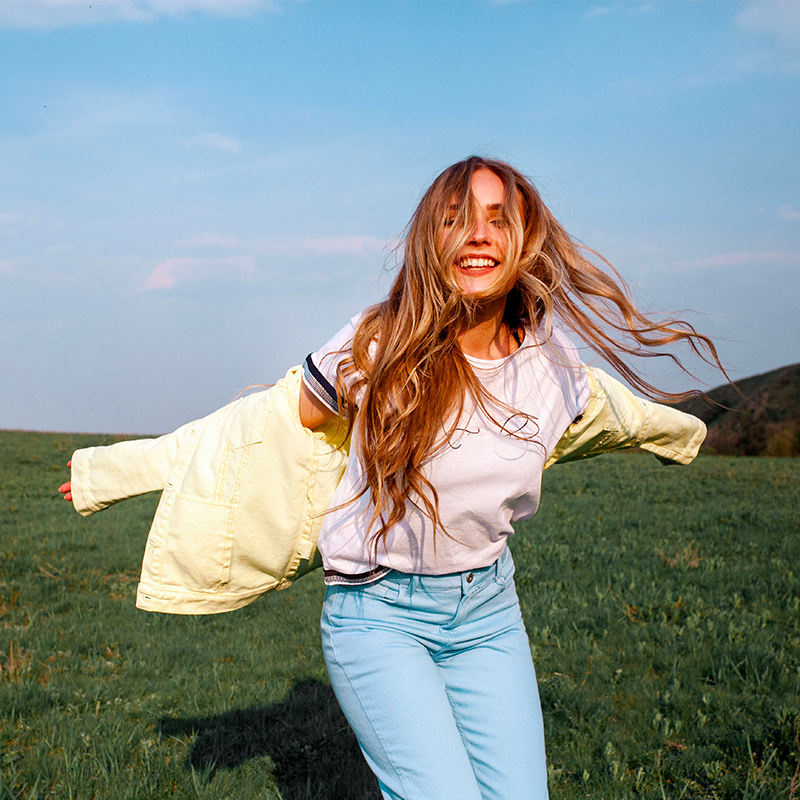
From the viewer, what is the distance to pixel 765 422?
31.3 m

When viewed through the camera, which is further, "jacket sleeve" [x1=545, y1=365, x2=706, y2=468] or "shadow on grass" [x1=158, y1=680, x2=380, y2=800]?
"shadow on grass" [x1=158, y1=680, x2=380, y2=800]

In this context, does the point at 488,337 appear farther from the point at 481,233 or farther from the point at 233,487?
the point at 233,487

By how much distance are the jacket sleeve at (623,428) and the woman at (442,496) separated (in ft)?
0.68

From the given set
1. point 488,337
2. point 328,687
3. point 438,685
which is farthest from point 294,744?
point 488,337

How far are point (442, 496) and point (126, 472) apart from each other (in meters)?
1.27

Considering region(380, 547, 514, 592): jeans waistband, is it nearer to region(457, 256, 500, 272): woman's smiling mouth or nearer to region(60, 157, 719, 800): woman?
region(60, 157, 719, 800): woman

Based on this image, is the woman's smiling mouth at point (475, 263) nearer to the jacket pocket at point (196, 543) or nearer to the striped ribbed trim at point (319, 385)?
the striped ribbed trim at point (319, 385)

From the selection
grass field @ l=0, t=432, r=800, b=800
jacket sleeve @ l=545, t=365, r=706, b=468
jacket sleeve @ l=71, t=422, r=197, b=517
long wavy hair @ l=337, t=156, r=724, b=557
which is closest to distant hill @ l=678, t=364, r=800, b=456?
grass field @ l=0, t=432, r=800, b=800

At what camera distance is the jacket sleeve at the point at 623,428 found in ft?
9.57

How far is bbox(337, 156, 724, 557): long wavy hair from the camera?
2.38m

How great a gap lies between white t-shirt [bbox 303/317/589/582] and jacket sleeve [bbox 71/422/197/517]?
0.71 meters

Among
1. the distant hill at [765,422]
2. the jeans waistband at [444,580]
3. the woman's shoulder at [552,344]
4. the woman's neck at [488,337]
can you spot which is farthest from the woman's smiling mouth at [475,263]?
the distant hill at [765,422]

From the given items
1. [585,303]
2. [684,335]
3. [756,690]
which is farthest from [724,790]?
[585,303]

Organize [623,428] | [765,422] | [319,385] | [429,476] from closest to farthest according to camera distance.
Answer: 1. [429,476]
2. [319,385]
3. [623,428]
4. [765,422]
